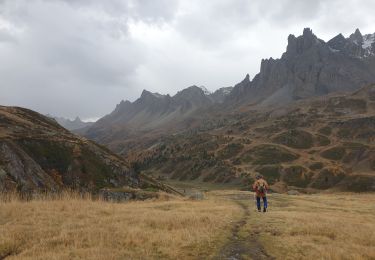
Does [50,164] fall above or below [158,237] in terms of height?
above

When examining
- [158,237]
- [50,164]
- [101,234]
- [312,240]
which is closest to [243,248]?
[158,237]

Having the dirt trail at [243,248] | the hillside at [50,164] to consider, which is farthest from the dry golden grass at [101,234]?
the hillside at [50,164]

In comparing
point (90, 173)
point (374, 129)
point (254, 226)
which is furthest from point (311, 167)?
point (254, 226)

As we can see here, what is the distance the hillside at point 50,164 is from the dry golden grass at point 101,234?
24274 mm

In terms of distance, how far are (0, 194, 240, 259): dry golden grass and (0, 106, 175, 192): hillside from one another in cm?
2427

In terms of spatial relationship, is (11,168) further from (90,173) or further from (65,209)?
A: (65,209)

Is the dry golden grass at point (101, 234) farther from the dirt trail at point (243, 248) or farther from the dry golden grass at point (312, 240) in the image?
the dry golden grass at point (312, 240)

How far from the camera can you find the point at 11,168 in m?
48.3

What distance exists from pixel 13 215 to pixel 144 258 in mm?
10129

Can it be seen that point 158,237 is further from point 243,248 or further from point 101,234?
point 243,248

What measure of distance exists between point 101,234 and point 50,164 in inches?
1784

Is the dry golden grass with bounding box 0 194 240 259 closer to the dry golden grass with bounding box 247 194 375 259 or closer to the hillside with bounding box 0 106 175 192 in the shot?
the dry golden grass with bounding box 247 194 375 259

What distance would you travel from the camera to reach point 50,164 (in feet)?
192

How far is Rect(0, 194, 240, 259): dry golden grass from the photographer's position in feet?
45.9
